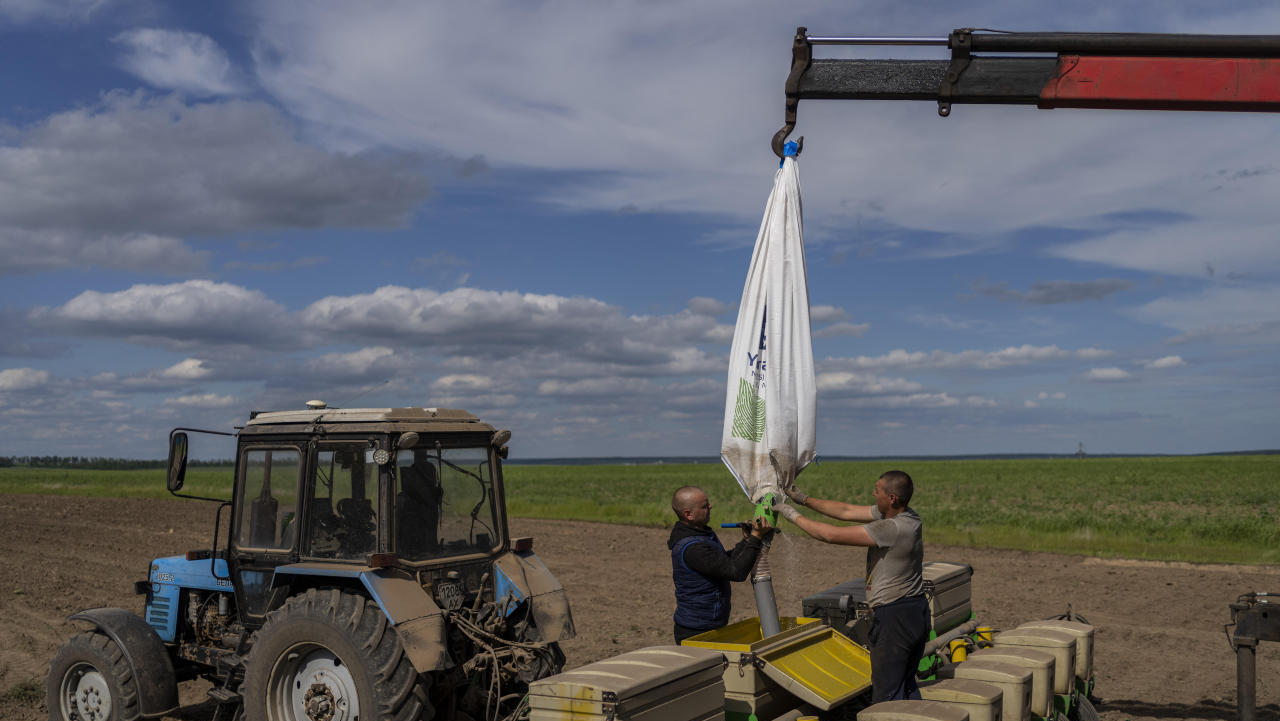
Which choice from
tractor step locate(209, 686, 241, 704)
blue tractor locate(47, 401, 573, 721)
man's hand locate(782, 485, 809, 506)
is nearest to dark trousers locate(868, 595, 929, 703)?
man's hand locate(782, 485, 809, 506)

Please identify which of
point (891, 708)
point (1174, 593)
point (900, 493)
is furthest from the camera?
point (1174, 593)

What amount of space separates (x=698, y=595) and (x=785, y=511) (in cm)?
100

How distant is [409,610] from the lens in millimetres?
6223

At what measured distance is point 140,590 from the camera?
8.25 m

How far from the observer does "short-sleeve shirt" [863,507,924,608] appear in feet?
18.9

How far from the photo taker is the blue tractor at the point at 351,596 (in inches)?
245

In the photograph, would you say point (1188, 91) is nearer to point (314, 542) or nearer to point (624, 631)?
point (314, 542)

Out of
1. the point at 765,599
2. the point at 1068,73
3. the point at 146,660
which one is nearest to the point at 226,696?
the point at 146,660

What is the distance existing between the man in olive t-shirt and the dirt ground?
0.58m

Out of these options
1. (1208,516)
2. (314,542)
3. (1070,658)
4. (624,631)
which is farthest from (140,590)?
(1208,516)

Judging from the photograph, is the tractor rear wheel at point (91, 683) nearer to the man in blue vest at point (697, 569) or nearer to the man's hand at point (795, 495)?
the man in blue vest at point (697, 569)

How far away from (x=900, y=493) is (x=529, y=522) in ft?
74.6

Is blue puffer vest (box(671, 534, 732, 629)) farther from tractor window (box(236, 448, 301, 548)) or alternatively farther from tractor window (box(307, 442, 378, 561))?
tractor window (box(236, 448, 301, 548))

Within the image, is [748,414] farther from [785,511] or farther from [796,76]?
[796,76]
